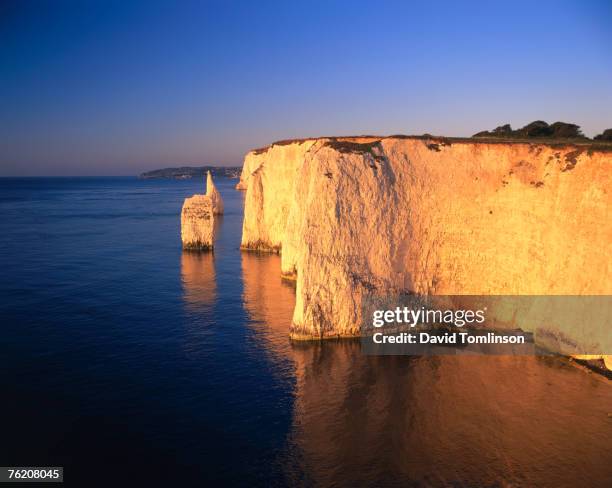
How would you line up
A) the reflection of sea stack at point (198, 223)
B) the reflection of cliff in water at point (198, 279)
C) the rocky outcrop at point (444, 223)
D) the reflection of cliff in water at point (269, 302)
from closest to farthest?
the rocky outcrop at point (444, 223) → the reflection of cliff in water at point (269, 302) → the reflection of cliff in water at point (198, 279) → the reflection of sea stack at point (198, 223)

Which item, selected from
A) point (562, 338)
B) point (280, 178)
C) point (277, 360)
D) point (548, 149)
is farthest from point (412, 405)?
point (280, 178)

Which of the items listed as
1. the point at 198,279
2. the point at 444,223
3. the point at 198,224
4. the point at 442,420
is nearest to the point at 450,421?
the point at 442,420

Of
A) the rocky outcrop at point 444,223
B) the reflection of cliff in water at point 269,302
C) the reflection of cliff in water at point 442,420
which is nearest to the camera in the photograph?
the reflection of cliff in water at point 442,420

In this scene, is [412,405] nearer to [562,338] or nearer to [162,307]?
[562,338]

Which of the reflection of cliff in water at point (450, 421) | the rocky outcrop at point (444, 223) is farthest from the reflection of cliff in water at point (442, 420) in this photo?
the rocky outcrop at point (444, 223)

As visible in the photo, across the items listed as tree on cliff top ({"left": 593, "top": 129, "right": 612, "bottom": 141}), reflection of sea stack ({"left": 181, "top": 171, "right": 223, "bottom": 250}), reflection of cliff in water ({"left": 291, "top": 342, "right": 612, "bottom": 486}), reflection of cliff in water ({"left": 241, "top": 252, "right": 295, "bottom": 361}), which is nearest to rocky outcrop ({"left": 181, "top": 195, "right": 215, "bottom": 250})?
reflection of sea stack ({"left": 181, "top": 171, "right": 223, "bottom": 250})

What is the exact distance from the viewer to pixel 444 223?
95.0 ft

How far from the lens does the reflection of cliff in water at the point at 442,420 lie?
15008 millimetres

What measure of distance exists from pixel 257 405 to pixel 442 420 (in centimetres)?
774

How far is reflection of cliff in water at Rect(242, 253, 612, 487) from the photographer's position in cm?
1501

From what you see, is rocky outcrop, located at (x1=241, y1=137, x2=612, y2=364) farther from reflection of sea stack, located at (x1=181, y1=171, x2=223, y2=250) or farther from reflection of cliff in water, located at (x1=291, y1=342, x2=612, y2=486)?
reflection of sea stack, located at (x1=181, y1=171, x2=223, y2=250)

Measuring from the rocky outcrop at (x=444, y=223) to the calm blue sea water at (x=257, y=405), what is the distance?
4.25 m

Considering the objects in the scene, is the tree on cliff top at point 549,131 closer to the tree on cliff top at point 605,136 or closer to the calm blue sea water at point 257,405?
the tree on cliff top at point 605,136

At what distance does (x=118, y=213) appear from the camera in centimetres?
9081
